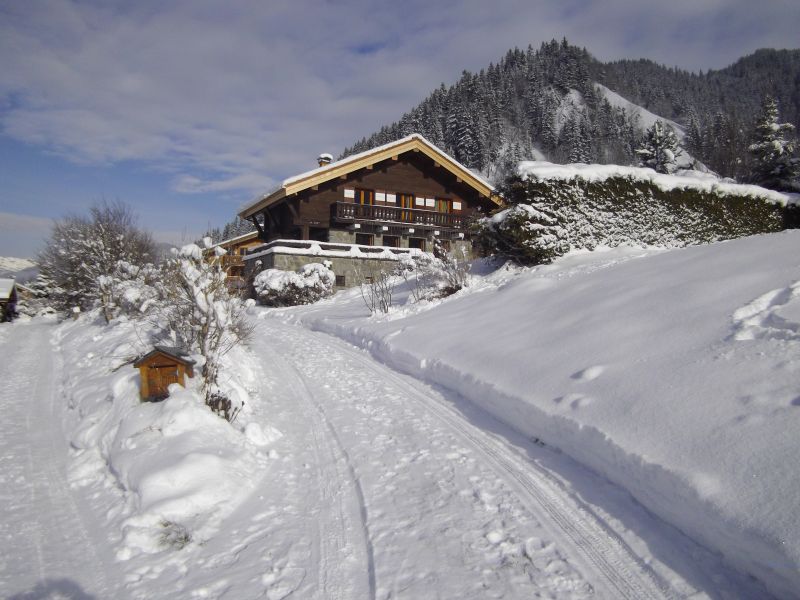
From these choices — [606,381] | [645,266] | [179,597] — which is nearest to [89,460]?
[179,597]

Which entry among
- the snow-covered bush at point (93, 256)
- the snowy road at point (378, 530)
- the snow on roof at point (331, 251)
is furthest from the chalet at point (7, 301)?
the snowy road at point (378, 530)

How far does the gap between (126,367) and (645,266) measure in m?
9.47

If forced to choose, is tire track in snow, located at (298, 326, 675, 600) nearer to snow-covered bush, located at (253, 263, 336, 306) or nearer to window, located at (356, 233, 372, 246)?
snow-covered bush, located at (253, 263, 336, 306)

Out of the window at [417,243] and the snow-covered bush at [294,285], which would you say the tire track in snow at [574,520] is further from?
the window at [417,243]

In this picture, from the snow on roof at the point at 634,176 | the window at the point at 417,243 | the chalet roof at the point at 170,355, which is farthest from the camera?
the window at the point at 417,243

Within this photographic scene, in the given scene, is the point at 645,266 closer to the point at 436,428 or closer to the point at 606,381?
the point at 606,381

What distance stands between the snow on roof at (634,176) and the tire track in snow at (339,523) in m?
10.1

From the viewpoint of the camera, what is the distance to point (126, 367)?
7199mm

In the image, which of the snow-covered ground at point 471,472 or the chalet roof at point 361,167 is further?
the chalet roof at point 361,167

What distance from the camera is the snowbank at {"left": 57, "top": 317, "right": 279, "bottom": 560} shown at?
3531 mm

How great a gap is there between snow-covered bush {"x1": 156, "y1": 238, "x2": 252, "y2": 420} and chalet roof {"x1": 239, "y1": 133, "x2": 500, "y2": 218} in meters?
15.7

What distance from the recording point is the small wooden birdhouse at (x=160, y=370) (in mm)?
5617

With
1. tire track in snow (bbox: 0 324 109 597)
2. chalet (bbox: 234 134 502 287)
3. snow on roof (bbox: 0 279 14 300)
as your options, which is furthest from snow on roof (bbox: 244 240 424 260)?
snow on roof (bbox: 0 279 14 300)

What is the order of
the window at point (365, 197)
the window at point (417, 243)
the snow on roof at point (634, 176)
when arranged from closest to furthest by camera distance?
the snow on roof at point (634, 176) → the window at point (365, 197) → the window at point (417, 243)
